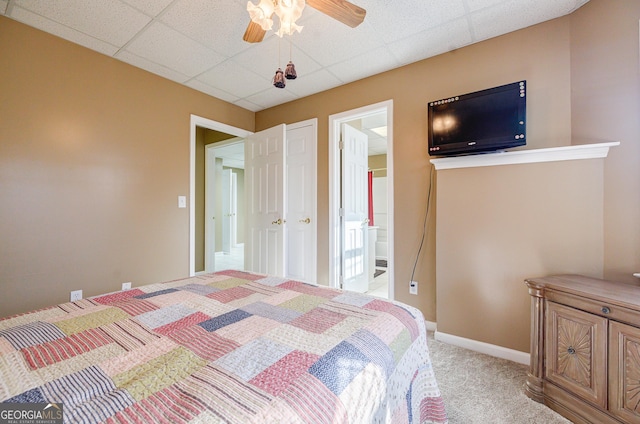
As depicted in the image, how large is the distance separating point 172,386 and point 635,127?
8.91 feet

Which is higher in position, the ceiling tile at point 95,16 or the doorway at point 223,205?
the ceiling tile at point 95,16

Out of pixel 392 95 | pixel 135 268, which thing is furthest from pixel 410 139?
pixel 135 268

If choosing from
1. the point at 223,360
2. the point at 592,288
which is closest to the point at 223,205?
the point at 223,360

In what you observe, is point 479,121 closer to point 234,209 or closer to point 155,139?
point 155,139

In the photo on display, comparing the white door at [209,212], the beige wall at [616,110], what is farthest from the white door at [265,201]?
the beige wall at [616,110]

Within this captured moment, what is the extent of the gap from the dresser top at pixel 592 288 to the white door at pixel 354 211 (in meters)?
1.99

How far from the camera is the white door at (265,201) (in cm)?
326

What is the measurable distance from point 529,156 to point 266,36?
2.27m

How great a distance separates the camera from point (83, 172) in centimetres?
237

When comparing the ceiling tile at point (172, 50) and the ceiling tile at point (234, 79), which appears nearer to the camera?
the ceiling tile at point (172, 50)

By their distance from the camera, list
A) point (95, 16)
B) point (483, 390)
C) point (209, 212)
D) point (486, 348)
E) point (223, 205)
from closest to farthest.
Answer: point (483, 390)
point (95, 16)
point (486, 348)
point (209, 212)
point (223, 205)

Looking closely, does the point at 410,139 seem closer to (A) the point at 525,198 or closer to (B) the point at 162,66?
A: (A) the point at 525,198

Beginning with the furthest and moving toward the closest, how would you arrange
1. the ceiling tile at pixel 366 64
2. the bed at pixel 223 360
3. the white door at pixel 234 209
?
the white door at pixel 234 209
the ceiling tile at pixel 366 64
the bed at pixel 223 360

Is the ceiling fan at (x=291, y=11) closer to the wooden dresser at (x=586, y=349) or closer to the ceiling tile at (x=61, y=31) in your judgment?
the ceiling tile at (x=61, y=31)
